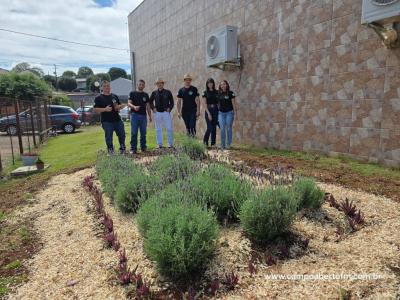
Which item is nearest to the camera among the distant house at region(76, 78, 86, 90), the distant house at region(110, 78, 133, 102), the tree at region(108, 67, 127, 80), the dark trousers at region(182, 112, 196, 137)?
the dark trousers at region(182, 112, 196, 137)

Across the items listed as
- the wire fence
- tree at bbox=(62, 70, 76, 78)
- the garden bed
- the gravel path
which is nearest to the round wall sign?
the garden bed

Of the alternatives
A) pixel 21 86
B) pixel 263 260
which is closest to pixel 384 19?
pixel 263 260

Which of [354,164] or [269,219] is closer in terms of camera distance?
[269,219]

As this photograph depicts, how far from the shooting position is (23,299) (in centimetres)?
236

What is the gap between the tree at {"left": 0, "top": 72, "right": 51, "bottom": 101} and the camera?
26.0 metres

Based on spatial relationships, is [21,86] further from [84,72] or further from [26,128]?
[84,72]

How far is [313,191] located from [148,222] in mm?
1725

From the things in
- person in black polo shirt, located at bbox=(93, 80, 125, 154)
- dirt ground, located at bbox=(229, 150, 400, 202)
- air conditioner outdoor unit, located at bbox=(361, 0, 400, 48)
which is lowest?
dirt ground, located at bbox=(229, 150, 400, 202)

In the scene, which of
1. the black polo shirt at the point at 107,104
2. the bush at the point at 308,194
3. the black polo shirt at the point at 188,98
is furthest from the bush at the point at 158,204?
the black polo shirt at the point at 188,98

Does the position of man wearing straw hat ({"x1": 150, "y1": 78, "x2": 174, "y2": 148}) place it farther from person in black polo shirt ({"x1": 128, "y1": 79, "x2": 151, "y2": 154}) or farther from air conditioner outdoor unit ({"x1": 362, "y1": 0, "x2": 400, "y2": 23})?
air conditioner outdoor unit ({"x1": 362, "y1": 0, "x2": 400, "y2": 23})

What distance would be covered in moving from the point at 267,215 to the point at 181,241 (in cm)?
84

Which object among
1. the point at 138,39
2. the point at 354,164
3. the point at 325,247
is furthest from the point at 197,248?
the point at 138,39

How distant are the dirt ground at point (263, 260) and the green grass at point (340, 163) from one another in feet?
4.40

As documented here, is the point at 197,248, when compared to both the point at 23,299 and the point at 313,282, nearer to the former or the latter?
the point at 313,282
